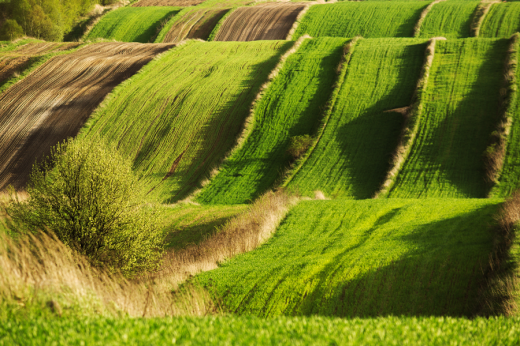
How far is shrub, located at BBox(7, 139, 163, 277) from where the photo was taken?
17406mm

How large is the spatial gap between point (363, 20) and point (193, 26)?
2478 cm

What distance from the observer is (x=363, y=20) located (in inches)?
2349

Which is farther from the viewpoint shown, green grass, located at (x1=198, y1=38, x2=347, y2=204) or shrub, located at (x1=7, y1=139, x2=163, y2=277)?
green grass, located at (x1=198, y1=38, x2=347, y2=204)

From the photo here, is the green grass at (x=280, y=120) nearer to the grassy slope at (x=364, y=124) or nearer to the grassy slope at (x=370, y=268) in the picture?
the grassy slope at (x=364, y=124)

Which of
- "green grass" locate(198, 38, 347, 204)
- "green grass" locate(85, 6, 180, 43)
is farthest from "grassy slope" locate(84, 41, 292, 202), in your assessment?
"green grass" locate(85, 6, 180, 43)

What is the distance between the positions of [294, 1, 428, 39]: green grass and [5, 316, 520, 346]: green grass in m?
51.9

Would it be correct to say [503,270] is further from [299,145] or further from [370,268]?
[299,145]

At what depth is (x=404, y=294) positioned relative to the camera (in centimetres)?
1398

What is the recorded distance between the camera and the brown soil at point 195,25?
207 feet

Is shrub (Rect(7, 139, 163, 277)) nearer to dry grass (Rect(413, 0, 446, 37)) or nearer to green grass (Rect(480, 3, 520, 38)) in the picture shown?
dry grass (Rect(413, 0, 446, 37))

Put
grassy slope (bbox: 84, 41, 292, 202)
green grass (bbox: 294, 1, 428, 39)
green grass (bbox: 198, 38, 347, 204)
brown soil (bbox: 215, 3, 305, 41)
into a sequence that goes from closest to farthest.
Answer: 1. green grass (bbox: 198, 38, 347, 204)
2. grassy slope (bbox: 84, 41, 292, 202)
3. green grass (bbox: 294, 1, 428, 39)
4. brown soil (bbox: 215, 3, 305, 41)

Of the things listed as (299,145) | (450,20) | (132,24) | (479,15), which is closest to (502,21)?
(479,15)

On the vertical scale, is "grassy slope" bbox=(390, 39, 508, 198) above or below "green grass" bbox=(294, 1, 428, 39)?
below

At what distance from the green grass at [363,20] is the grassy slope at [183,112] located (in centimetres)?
1167
